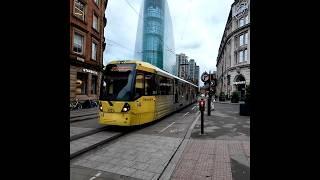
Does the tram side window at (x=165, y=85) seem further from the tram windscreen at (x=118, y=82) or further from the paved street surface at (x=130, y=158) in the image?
the paved street surface at (x=130, y=158)

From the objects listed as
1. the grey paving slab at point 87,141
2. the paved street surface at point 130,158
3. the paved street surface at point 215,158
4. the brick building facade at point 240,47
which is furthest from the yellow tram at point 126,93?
the brick building facade at point 240,47

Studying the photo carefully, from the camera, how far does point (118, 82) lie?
10.5 meters

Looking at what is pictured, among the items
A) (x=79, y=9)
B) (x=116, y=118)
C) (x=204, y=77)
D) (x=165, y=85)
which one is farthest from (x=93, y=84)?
(x=116, y=118)

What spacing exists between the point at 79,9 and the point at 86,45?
130 inches

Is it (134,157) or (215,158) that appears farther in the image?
(134,157)

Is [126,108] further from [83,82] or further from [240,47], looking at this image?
[240,47]

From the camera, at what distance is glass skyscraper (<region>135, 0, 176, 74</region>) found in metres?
49.6

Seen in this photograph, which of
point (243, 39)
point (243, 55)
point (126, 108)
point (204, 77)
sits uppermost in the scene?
point (243, 39)

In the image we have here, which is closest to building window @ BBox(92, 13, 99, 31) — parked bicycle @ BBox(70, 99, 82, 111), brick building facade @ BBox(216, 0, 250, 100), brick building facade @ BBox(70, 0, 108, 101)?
brick building facade @ BBox(70, 0, 108, 101)
